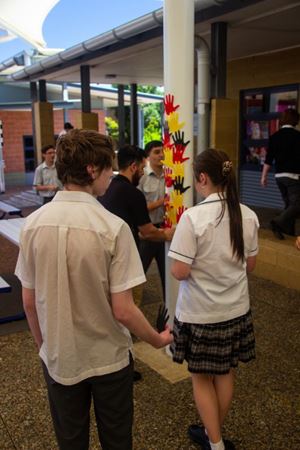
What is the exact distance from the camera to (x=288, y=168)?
6121mm

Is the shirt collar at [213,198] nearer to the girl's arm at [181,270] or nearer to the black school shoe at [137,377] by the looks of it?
the girl's arm at [181,270]

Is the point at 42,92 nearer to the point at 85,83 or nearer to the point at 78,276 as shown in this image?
the point at 85,83

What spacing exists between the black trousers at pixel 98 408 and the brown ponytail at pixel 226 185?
2.60 feet

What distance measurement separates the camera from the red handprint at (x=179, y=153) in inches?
135

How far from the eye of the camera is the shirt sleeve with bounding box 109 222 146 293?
1.68 m

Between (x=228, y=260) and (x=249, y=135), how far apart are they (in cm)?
801

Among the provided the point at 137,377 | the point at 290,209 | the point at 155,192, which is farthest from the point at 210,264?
the point at 290,209

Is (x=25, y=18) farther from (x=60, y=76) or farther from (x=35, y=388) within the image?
(x=35, y=388)

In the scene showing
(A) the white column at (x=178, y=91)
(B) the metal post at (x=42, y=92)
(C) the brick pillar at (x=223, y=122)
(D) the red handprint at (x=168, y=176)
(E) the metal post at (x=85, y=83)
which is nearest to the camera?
(A) the white column at (x=178, y=91)

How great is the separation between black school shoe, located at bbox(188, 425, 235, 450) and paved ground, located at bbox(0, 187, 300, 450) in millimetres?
45

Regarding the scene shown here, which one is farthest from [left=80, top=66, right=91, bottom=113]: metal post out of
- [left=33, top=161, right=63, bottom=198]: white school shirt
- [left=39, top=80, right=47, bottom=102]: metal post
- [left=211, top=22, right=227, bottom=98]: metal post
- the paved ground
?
the paved ground

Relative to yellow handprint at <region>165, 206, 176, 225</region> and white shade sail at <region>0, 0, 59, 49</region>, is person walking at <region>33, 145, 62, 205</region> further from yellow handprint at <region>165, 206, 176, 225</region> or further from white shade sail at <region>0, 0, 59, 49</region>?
white shade sail at <region>0, 0, 59, 49</region>

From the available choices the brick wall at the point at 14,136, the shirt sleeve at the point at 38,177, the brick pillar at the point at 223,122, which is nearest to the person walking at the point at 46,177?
the shirt sleeve at the point at 38,177

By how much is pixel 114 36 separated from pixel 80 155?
6.77 meters
